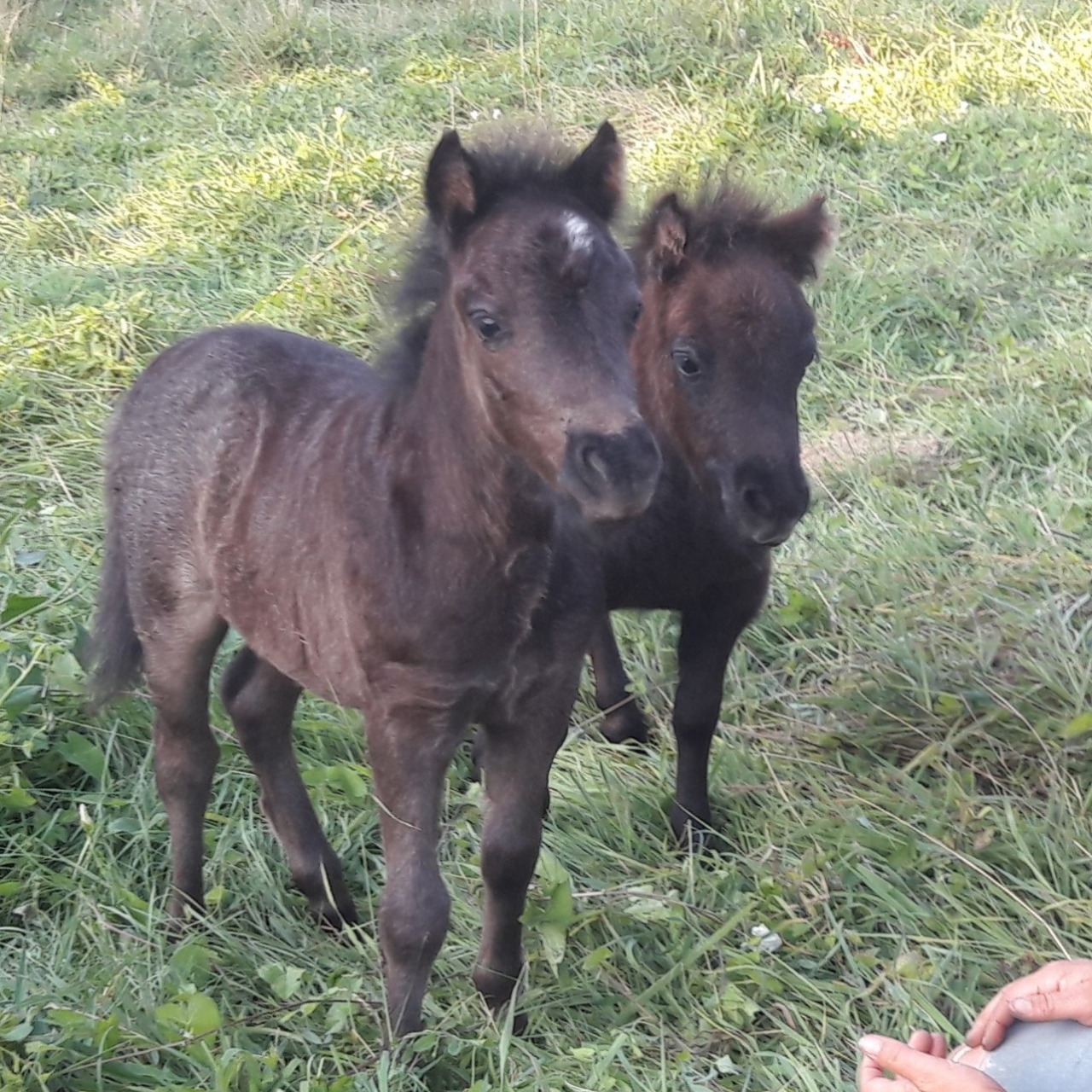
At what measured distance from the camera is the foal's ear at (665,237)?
302cm

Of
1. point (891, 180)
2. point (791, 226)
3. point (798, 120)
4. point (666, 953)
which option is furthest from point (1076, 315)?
point (666, 953)

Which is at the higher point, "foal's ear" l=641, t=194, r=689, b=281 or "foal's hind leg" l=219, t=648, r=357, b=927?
"foal's ear" l=641, t=194, r=689, b=281

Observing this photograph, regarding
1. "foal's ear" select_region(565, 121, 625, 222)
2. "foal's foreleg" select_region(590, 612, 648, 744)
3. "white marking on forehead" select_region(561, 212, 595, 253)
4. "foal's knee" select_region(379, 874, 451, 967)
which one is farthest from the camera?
"foal's foreleg" select_region(590, 612, 648, 744)

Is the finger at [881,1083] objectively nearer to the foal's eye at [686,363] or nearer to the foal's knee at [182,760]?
the foal's eye at [686,363]

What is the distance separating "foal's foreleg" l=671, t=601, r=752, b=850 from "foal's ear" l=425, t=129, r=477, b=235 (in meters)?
1.39

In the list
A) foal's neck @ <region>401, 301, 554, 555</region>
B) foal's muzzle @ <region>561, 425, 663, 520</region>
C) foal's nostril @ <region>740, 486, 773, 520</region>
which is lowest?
foal's nostril @ <region>740, 486, 773, 520</region>

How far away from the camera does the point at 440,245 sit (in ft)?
7.77

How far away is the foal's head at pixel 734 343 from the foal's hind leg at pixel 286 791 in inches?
46.9

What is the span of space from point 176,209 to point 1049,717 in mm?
5635

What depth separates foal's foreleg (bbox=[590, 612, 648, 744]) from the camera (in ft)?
12.1

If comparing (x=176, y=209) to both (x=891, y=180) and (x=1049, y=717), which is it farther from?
(x=1049, y=717)

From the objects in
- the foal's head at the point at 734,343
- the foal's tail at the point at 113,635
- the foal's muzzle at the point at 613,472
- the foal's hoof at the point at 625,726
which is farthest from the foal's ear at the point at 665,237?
the foal's tail at the point at 113,635

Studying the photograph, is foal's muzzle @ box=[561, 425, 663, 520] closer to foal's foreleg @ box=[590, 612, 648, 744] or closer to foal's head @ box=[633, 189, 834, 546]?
foal's head @ box=[633, 189, 834, 546]

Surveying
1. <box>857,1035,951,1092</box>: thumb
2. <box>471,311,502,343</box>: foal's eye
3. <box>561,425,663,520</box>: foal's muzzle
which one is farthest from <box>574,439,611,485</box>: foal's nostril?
<box>857,1035,951,1092</box>: thumb
